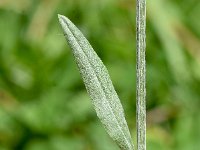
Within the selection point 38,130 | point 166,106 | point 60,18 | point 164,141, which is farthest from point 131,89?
point 60,18

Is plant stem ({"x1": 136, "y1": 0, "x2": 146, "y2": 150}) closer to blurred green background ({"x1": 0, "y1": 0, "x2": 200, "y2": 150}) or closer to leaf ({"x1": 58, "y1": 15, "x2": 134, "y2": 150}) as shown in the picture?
leaf ({"x1": 58, "y1": 15, "x2": 134, "y2": 150})

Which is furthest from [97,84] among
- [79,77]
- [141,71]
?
[79,77]

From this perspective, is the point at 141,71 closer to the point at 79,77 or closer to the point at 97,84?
the point at 97,84

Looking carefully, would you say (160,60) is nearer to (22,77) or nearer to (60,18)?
(22,77)

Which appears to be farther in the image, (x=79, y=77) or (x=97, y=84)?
(x=79, y=77)

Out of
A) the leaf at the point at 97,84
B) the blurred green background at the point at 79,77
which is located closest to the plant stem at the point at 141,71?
the leaf at the point at 97,84
